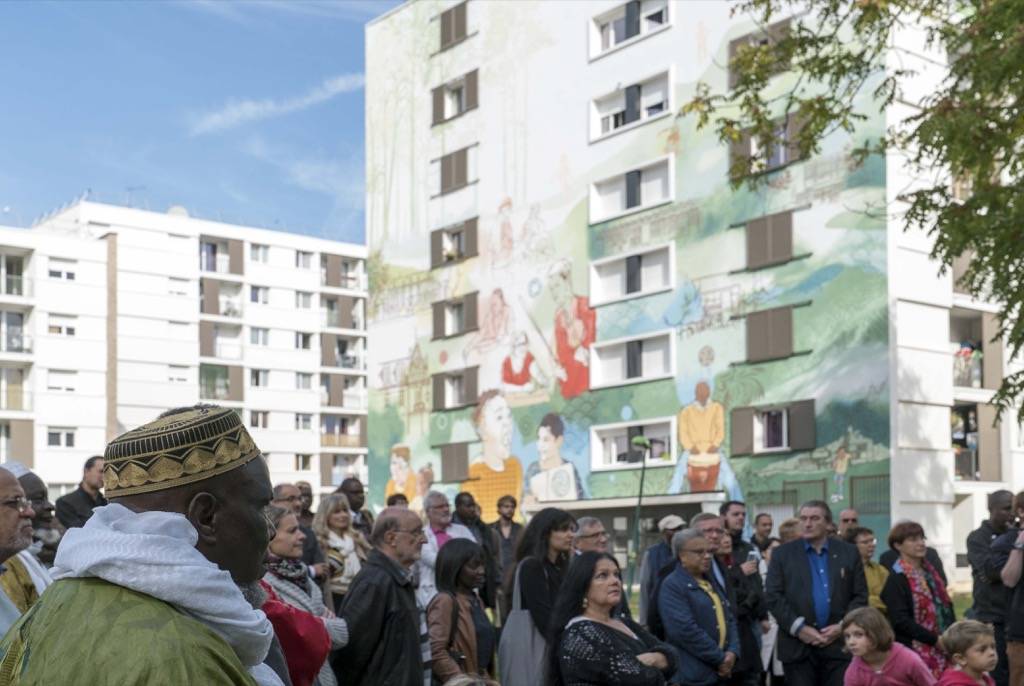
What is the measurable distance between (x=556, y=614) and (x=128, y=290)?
71.5 meters

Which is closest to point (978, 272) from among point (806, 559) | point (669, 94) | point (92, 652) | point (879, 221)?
point (806, 559)

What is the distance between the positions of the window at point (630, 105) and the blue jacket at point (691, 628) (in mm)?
29556

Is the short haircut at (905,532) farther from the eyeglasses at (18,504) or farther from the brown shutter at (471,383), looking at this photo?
the brown shutter at (471,383)

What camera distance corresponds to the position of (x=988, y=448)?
34469 millimetres

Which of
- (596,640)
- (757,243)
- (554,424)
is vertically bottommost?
(596,640)

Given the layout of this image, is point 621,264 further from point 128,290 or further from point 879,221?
point 128,290

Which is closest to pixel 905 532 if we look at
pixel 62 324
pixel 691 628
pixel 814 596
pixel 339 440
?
pixel 814 596

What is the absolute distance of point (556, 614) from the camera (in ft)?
25.7

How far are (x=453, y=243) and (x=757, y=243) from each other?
14.7m

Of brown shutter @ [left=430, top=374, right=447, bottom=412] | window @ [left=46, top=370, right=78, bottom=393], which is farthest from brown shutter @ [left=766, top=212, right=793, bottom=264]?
window @ [left=46, top=370, right=78, bottom=393]

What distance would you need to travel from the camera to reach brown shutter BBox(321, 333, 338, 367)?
87.4m

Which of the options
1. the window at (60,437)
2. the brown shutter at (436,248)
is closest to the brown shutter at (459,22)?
the brown shutter at (436,248)

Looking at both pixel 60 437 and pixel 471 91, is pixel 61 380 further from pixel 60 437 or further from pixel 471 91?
pixel 471 91

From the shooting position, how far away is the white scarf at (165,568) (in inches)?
78.7
